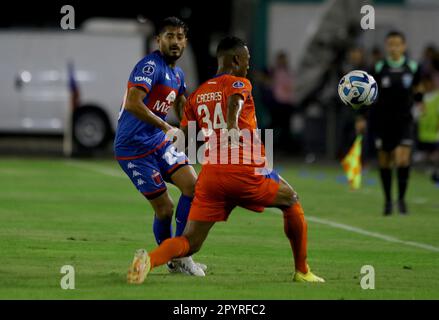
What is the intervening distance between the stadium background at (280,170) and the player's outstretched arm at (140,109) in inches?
53.2

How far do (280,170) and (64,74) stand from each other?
699 centimetres

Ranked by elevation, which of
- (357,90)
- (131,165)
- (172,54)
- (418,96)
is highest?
(172,54)

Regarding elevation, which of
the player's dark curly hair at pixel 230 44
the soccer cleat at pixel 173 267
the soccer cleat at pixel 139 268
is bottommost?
the soccer cleat at pixel 173 267

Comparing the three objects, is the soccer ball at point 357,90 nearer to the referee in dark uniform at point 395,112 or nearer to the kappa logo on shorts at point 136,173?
the kappa logo on shorts at point 136,173

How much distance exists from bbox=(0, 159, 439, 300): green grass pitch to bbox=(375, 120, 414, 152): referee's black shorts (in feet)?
3.22

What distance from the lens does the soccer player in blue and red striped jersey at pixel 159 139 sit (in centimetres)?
1058

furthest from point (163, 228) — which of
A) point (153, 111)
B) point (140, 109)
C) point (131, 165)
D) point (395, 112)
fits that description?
point (395, 112)

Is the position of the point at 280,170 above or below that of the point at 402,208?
below

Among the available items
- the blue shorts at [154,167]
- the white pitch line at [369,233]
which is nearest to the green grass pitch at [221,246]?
the white pitch line at [369,233]

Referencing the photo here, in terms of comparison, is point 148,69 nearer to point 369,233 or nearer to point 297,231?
point 297,231

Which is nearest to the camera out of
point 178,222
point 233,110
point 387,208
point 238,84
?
point 233,110

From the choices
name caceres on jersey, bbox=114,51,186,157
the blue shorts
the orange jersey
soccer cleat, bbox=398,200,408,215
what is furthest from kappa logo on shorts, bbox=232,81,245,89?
soccer cleat, bbox=398,200,408,215

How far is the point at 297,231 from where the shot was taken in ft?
32.3

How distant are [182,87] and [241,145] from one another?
169 centimetres
